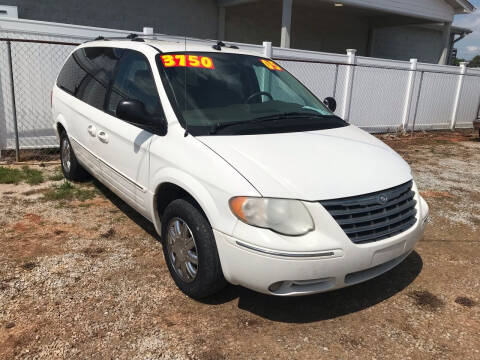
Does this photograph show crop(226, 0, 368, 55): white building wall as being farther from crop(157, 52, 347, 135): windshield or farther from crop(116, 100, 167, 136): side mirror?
crop(116, 100, 167, 136): side mirror

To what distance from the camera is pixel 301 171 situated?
2656 mm

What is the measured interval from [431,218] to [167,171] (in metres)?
3.47

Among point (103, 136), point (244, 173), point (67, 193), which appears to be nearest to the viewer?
point (244, 173)

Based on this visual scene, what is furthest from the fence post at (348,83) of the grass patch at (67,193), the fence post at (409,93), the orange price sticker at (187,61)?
the orange price sticker at (187,61)

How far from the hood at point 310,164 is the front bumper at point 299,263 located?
29cm

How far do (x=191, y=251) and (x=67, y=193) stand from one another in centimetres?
300

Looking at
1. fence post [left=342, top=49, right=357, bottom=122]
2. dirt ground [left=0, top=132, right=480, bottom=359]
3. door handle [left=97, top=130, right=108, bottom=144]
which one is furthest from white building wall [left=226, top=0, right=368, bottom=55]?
Answer: dirt ground [left=0, top=132, right=480, bottom=359]

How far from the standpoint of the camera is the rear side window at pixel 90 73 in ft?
13.5

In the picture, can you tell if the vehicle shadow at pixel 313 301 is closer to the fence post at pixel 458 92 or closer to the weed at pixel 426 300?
the weed at pixel 426 300

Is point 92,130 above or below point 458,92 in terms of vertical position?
below

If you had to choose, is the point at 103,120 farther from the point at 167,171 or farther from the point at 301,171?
the point at 301,171

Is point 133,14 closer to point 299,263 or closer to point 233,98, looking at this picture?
point 233,98

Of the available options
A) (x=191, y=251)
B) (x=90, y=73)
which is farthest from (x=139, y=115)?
(x=90, y=73)

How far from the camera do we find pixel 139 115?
310 cm
